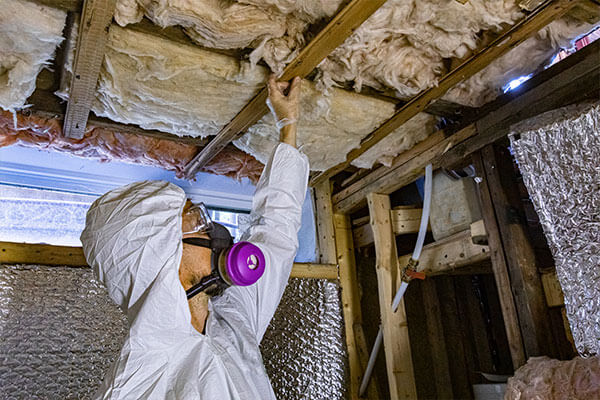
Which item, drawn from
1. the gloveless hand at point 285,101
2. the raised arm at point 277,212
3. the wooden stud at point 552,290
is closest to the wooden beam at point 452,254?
the wooden stud at point 552,290

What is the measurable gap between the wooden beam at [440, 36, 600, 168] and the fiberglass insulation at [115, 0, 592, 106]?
62 millimetres

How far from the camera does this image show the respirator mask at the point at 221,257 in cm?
104

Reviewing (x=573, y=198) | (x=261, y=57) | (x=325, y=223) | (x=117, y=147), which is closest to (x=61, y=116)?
(x=117, y=147)

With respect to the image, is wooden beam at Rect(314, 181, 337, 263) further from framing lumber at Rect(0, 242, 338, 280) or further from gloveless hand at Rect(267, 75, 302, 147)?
framing lumber at Rect(0, 242, 338, 280)

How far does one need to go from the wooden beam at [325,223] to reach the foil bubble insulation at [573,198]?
1119 mm

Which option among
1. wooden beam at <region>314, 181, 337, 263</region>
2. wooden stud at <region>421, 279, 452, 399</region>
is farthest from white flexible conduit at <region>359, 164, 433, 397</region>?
wooden stud at <region>421, 279, 452, 399</region>

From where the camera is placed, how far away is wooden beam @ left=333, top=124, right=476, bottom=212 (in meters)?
1.73

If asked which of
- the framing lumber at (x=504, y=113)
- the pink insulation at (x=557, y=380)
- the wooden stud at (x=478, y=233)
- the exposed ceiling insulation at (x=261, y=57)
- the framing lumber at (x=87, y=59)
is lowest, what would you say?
the pink insulation at (x=557, y=380)

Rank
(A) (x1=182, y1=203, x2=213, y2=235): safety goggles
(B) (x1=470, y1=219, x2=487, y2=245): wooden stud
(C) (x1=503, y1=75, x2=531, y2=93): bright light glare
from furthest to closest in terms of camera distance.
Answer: (B) (x1=470, y1=219, x2=487, y2=245): wooden stud, (C) (x1=503, y1=75, x2=531, y2=93): bright light glare, (A) (x1=182, y1=203, x2=213, y2=235): safety goggles

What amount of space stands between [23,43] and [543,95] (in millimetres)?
1538

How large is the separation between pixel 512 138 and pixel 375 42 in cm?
54

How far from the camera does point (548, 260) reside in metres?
1.83

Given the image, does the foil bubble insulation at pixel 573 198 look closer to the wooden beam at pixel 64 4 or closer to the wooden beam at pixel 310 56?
the wooden beam at pixel 310 56

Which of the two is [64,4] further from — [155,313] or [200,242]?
[155,313]
